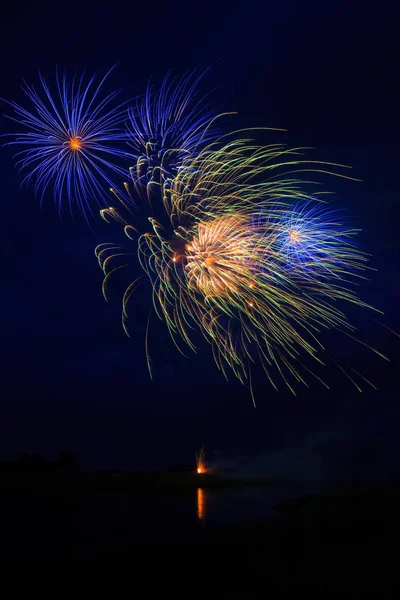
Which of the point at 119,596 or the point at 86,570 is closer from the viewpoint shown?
the point at 119,596

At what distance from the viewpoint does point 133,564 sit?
1777 centimetres

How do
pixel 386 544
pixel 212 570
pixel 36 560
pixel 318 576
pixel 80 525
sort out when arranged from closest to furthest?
pixel 318 576 < pixel 212 570 < pixel 386 544 < pixel 36 560 < pixel 80 525

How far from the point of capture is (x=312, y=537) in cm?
2189

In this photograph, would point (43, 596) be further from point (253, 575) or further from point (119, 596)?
point (253, 575)

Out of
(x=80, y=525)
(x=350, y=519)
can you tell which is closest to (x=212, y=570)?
(x=350, y=519)

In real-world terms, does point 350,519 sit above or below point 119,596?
above

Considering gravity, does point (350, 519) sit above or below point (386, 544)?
above

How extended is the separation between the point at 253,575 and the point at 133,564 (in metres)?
4.89

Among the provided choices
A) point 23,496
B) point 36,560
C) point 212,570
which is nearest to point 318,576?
point 212,570

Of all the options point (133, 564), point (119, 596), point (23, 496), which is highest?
point (23, 496)

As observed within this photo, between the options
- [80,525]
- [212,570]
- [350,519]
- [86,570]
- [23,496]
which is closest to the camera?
[212,570]

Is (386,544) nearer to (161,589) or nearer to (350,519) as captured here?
(350,519)

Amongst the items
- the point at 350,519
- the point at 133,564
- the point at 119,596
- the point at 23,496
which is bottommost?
the point at 119,596

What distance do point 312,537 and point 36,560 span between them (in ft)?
39.6
